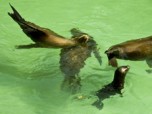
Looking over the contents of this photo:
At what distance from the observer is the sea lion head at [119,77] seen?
14.0 ft

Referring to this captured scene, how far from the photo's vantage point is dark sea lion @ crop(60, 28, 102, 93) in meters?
4.80

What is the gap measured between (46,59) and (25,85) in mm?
635

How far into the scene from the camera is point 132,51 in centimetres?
498

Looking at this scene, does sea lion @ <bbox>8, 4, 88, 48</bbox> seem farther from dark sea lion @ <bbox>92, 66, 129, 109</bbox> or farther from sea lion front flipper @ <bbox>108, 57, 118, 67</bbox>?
dark sea lion @ <bbox>92, 66, 129, 109</bbox>

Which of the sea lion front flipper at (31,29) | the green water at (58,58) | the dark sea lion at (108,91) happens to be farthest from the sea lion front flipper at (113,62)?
the sea lion front flipper at (31,29)

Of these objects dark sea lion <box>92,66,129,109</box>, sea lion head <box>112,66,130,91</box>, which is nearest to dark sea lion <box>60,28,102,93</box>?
dark sea lion <box>92,66,129,109</box>

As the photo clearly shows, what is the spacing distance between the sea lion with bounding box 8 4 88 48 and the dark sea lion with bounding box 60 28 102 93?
9 cm

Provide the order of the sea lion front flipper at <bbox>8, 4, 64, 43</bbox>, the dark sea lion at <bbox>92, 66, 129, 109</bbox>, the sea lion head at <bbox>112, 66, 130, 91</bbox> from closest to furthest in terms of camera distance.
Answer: the sea lion head at <bbox>112, 66, 130, 91</bbox>
the dark sea lion at <bbox>92, 66, 129, 109</bbox>
the sea lion front flipper at <bbox>8, 4, 64, 43</bbox>

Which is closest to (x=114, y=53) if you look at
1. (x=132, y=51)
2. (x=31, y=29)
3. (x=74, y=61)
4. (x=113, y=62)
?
(x=113, y=62)

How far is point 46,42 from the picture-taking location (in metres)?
4.97

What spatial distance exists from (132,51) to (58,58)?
1024 millimetres

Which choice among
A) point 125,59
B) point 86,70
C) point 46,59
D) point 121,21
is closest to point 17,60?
point 46,59

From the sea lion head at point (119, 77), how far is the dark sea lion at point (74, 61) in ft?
1.66

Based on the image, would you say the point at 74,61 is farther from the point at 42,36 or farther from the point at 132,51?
the point at 132,51
